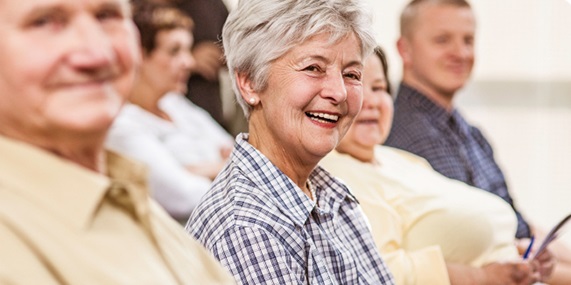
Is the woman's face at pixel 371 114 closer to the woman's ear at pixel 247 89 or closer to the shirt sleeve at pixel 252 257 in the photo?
the woman's ear at pixel 247 89

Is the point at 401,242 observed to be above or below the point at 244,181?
below

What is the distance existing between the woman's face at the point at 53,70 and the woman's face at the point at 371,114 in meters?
1.29

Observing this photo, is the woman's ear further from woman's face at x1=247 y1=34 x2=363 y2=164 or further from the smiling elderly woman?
the smiling elderly woman

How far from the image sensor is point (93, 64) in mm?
865

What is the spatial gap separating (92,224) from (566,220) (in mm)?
1398

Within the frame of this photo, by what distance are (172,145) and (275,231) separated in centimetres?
207

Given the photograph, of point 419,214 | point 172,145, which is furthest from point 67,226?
point 172,145

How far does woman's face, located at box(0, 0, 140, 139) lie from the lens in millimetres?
839

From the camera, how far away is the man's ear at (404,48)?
2.80m

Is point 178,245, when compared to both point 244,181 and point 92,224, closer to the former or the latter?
point 92,224

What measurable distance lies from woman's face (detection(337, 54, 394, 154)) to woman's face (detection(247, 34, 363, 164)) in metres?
0.52

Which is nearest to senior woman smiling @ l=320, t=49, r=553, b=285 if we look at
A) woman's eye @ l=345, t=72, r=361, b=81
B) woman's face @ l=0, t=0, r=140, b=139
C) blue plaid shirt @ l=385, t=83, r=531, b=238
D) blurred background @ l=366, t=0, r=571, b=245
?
blue plaid shirt @ l=385, t=83, r=531, b=238

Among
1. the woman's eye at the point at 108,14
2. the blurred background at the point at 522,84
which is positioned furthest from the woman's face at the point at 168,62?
the woman's eye at the point at 108,14

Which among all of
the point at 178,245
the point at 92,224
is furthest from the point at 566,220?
the point at 92,224
